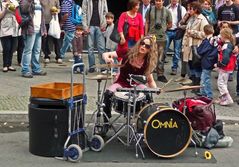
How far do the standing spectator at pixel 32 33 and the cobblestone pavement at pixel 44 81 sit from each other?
0.99 feet

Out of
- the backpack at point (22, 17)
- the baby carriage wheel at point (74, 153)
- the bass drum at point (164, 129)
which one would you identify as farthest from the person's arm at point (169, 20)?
the baby carriage wheel at point (74, 153)

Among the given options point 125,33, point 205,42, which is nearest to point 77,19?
point 125,33

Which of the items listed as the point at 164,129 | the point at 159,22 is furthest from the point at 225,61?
the point at 164,129

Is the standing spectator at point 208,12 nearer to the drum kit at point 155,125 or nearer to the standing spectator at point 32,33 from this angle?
the standing spectator at point 32,33

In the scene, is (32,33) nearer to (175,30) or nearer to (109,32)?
(109,32)

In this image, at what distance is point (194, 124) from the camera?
7.60 metres

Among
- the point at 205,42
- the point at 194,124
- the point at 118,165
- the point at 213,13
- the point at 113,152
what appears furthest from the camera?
the point at 213,13

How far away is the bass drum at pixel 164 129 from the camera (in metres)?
6.72

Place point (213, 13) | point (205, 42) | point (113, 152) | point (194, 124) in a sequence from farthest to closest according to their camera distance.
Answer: point (213, 13), point (205, 42), point (194, 124), point (113, 152)

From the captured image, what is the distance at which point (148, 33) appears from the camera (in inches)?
450

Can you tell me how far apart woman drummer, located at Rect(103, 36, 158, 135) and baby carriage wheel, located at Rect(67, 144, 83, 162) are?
1.05 m

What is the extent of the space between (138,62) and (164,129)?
114cm

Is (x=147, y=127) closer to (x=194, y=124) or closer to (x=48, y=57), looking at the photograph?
(x=194, y=124)

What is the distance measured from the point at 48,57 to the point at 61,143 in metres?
6.71
